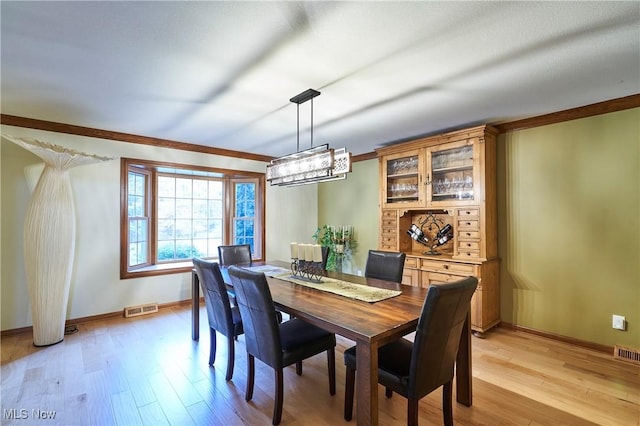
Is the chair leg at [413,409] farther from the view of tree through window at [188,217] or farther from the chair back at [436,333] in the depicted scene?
the view of tree through window at [188,217]

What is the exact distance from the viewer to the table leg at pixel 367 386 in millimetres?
1492

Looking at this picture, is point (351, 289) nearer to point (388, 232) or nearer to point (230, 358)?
point (230, 358)

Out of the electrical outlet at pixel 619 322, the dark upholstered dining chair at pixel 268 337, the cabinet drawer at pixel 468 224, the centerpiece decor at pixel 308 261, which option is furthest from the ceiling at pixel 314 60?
the electrical outlet at pixel 619 322

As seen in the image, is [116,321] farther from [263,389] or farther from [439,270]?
[439,270]

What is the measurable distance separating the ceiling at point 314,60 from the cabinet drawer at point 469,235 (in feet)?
4.20

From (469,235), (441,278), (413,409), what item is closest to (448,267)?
(441,278)

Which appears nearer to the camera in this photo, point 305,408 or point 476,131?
point 305,408

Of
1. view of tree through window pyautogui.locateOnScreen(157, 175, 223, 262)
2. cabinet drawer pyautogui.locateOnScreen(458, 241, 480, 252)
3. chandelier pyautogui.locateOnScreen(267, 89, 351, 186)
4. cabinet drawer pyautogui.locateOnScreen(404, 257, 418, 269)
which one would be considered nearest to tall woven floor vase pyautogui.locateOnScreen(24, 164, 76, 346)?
view of tree through window pyautogui.locateOnScreen(157, 175, 223, 262)

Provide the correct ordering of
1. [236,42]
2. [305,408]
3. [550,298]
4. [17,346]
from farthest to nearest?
[550,298], [17,346], [305,408], [236,42]

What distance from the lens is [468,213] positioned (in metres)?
3.49

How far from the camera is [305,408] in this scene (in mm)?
2113

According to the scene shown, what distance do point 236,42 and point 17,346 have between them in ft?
12.1

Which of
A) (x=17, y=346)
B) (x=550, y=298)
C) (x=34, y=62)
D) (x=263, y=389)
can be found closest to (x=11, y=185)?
(x=17, y=346)

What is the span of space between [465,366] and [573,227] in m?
2.09
